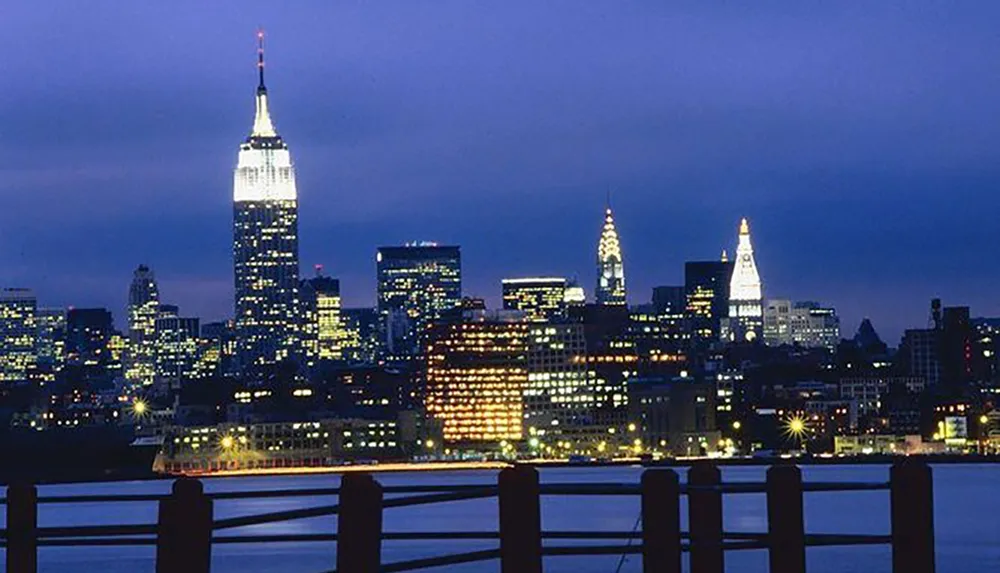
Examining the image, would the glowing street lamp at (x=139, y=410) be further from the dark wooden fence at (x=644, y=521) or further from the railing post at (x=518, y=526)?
the railing post at (x=518, y=526)

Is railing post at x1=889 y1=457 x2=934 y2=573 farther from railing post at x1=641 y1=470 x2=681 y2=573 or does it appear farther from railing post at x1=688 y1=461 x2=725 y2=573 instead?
railing post at x1=641 y1=470 x2=681 y2=573

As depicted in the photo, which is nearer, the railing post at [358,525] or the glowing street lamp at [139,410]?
the railing post at [358,525]

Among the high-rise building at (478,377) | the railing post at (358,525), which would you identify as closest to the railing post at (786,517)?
the railing post at (358,525)

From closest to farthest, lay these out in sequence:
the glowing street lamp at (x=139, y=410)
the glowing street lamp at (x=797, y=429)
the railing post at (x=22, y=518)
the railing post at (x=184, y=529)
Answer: the railing post at (x=184, y=529) → the railing post at (x=22, y=518) → the glowing street lamp at (x=797, y=429) → the glowing street lamp at (x=139, y=410)

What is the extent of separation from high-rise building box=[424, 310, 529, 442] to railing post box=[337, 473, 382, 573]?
16212 centimetres

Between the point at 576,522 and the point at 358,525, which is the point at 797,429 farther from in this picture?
the point at 358,525

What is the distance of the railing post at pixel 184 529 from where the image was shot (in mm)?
9719

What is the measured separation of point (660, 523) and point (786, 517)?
1.65 ft

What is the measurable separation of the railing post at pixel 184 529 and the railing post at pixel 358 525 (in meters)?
0.52

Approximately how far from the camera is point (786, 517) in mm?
9898

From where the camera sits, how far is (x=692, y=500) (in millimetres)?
10383

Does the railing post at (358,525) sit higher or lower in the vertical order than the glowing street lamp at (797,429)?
lower

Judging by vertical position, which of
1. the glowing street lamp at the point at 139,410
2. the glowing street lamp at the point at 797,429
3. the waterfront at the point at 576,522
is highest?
the glowing street lamp at the point at 139,410

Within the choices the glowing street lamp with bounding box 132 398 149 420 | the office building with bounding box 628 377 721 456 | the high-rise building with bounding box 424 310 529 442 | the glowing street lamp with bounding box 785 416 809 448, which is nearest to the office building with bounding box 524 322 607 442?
the high-rise building with bounding box 424 310 529 442
